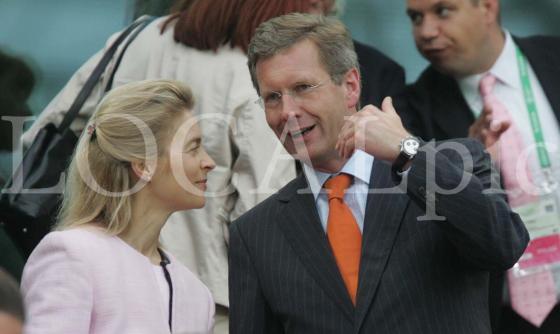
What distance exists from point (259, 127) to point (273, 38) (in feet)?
2.45

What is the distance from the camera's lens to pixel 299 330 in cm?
365

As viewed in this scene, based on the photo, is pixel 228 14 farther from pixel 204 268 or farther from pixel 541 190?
pixel 541 190

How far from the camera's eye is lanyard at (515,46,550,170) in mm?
4898

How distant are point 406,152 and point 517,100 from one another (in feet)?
5.83

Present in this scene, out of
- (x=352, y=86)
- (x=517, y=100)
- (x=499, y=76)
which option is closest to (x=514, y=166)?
(x=517, y=100)

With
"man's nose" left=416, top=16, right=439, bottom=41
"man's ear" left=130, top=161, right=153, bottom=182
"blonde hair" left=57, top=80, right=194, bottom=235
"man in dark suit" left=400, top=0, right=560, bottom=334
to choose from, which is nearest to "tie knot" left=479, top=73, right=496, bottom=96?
"man in dark suit" left=400, top=0, right=560, bottom=334

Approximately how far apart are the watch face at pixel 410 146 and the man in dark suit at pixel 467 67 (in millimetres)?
1632

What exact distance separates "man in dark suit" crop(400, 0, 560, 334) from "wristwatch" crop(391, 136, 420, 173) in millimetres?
1631

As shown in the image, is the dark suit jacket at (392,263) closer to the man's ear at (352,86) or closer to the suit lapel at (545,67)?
the man's ear at (352,86)

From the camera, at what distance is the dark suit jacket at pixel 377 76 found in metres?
5.16

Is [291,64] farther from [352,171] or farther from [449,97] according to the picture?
[449,97]

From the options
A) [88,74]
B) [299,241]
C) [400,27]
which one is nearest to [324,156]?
[299,241]

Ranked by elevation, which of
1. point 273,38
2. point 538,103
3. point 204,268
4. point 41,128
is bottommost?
point 204,268

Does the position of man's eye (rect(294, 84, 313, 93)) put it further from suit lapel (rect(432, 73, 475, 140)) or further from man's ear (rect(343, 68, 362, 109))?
suit lapel (rect(432, 73, 475, 140))
